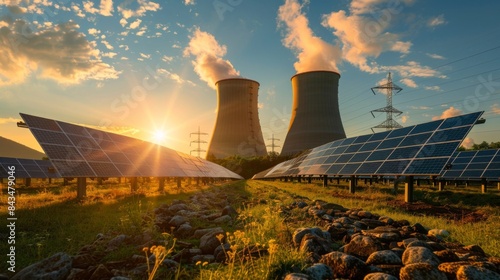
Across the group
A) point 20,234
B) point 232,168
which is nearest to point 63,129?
point 20,234

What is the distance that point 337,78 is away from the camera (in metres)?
52.3

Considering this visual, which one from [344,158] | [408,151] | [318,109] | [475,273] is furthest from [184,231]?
[318,109]

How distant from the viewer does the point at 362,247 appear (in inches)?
198

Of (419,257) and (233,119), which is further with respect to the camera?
(233,119)

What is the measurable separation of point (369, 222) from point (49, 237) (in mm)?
7836

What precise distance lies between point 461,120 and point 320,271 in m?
14.8

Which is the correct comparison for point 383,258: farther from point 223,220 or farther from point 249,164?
point 249,164

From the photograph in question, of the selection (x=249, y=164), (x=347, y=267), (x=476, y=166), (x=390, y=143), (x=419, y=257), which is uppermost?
(x=390, y=143)

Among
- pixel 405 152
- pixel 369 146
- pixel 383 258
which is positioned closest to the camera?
pixel 383 258

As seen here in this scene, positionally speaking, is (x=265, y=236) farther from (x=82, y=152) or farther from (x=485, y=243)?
(x=82, y=152)

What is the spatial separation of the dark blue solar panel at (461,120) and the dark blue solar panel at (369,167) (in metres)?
3.81

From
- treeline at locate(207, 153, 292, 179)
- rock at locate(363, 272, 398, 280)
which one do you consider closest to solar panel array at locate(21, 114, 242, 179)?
rock at locate(363, 272, 398, 280)

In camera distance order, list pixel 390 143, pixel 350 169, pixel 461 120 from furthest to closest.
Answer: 1. pixel 390 143
2. pixel 350 169
3. pixel 461 120

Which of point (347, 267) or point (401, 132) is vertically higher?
point (401, 132)
